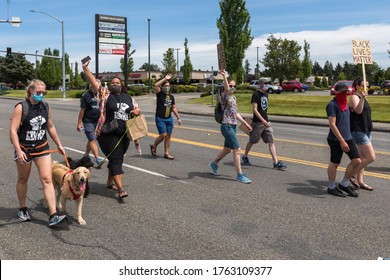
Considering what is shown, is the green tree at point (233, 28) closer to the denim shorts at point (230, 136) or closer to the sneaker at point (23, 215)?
the denim shorts at point (230, 136)

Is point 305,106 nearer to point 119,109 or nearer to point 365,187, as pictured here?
point 365,187

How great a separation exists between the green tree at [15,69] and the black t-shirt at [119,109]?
10673 centimetres

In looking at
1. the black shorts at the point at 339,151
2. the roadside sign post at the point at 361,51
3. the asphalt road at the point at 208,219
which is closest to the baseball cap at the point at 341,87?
the black shorts at the point at 339,151

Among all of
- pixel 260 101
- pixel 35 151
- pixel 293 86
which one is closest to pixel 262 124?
pixel 260 101

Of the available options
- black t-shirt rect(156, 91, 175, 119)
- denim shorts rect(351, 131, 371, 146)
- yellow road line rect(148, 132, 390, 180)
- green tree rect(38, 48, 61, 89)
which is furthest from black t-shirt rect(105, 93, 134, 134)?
green tree rect(38, 48, 61, 89)

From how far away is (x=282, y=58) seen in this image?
191 feet

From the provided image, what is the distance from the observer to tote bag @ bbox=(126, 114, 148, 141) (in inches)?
243

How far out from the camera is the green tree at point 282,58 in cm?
5712

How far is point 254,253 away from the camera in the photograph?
4188 mm

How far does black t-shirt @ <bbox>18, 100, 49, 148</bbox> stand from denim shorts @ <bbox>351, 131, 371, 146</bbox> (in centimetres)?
501

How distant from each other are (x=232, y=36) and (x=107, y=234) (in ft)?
120
